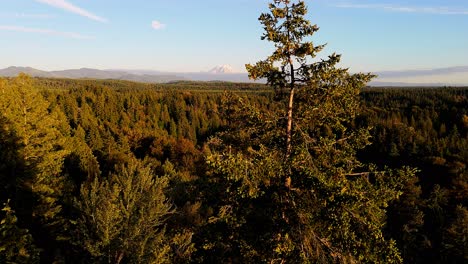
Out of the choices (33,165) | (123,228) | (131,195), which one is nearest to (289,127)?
(123,228)

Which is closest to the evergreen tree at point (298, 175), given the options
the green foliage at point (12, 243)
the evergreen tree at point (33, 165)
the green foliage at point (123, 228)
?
the green foliage at point (123, 228)

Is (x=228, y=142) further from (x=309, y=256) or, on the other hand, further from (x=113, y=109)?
(x=113, y=109)

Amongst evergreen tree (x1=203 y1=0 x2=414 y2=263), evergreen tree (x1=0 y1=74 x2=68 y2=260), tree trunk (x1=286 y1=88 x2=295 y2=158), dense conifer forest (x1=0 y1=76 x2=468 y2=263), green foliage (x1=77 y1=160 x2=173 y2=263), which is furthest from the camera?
evergreen tree (x1=0 y1=74 x2=68 y2=260)

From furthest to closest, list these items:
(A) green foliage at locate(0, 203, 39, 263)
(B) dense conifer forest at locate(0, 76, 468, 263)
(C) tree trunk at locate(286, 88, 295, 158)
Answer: (A) green foliage at locate(0, 203, 39, 263) < (B) dense conifer forest at locate(0, 76, 468, 263) < (C) tree trunk at locate(286, 88, 295, 158)

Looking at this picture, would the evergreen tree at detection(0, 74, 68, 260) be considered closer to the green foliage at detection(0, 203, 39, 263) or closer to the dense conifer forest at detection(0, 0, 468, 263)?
the dense conifer forest at detection(0, 0, 468, 263)

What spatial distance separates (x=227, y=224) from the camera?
11125 millimetres

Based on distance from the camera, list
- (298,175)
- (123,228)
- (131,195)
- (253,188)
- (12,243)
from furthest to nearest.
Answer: (131,195)
(123,228)
(12,243)
(298,175)
(253,188)

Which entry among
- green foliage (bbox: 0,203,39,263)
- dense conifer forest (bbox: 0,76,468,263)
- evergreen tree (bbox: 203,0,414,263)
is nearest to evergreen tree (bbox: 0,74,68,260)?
dense conifer forest (bbox: 0,76,468,263)

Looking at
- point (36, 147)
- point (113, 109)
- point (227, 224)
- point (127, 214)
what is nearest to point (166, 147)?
point (113, 109)

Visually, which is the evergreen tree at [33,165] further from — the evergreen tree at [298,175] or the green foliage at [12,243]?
the evergreen tree at [298,175]

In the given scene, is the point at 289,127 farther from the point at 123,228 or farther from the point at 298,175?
the point at 123,228

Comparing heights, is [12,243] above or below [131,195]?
below

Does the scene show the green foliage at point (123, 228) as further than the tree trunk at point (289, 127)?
Yes

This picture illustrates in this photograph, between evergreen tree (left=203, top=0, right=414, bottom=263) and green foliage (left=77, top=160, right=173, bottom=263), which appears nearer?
evergreen tree (left=203, top=0, right=414, bottom=263)
